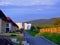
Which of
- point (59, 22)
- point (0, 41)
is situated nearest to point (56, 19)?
point (59, 22)

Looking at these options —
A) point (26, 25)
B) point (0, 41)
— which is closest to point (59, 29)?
point (0, 41)

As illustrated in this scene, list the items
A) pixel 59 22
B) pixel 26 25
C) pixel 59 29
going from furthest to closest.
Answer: pixel 26 25 → pixel 59 22 → pixel 59 29

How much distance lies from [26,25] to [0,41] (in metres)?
173

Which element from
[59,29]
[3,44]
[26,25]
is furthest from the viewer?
[26,25]

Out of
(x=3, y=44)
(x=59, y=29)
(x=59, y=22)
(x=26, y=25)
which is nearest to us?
(x=3, y=44)

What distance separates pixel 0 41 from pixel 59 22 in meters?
69.3

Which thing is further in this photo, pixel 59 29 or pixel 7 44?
pixel 59 29

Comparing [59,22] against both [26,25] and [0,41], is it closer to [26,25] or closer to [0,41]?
[0,41]

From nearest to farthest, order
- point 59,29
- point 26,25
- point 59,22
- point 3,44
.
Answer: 1. point 3,44
2. point 59,29
3. point 59,22
4. point 26,25

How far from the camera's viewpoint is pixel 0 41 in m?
8.41

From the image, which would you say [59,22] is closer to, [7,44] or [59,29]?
[59,29]

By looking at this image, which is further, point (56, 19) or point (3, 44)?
point (56, 19)

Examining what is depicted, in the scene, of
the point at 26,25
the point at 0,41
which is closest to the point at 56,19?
the point at 0,41

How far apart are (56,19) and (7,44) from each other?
235ft
